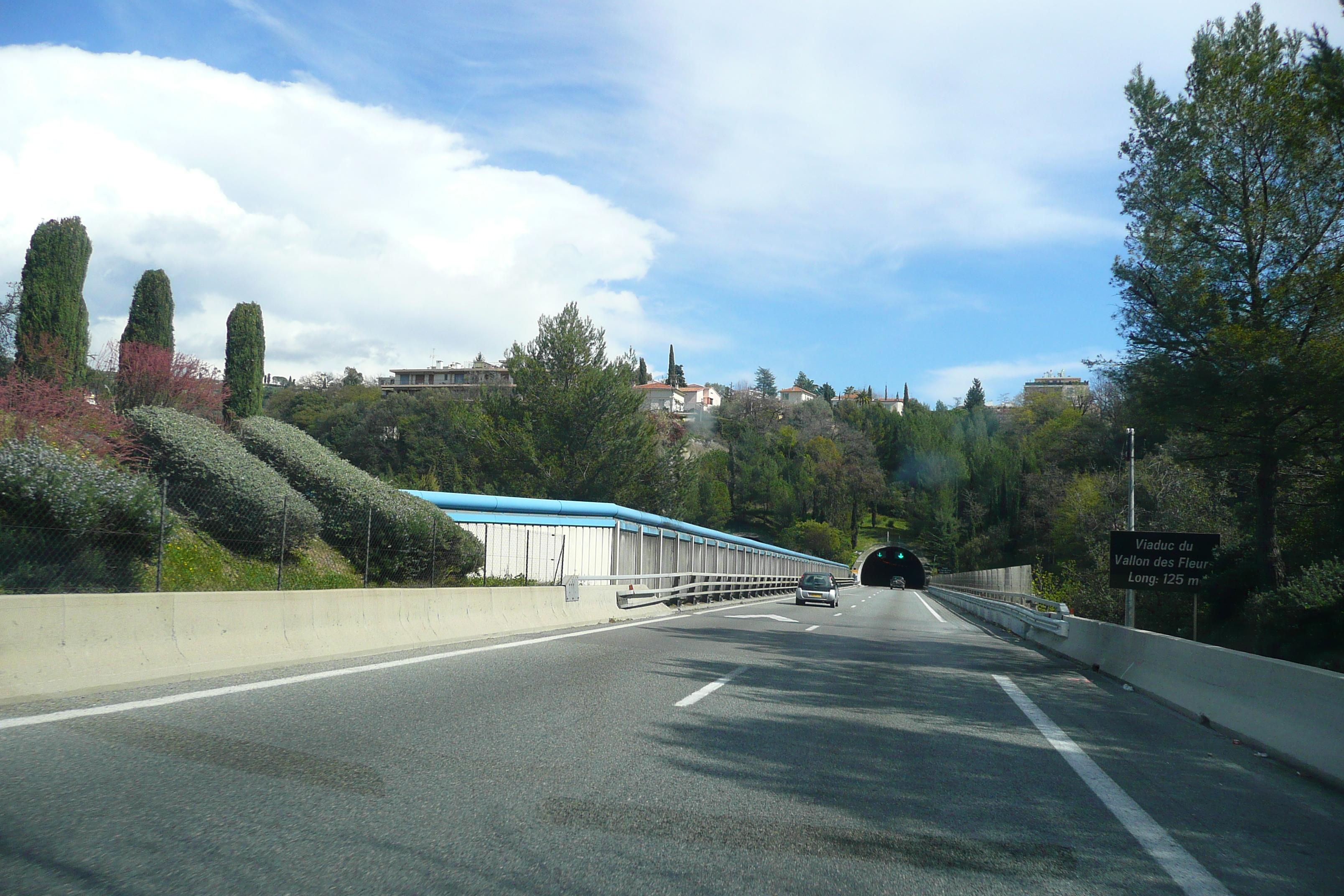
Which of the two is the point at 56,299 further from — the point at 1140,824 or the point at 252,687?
the point at 1140,824

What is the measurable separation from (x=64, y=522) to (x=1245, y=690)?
1295 centimetres

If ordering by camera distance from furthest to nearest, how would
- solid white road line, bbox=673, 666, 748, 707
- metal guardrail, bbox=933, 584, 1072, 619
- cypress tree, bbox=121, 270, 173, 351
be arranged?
cypress tree, bbox=121, 270, 173, 351
metal guardrail, bbox=933, 584, 1072, 619
solid white road line, bbox=673, 666, 748, 707

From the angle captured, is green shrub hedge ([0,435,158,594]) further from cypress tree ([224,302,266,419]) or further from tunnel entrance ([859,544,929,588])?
tunnel entrance ([859,544,929,588])

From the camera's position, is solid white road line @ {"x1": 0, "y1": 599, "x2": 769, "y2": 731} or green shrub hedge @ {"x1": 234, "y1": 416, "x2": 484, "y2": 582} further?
green shrub hedge @ {"x1": 234, "y1": 416, "x2": 484, "y2": 582}

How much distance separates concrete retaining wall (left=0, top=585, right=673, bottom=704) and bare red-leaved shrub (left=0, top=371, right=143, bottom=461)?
18.9 ft

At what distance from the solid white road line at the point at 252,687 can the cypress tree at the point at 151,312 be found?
29344 millimetres

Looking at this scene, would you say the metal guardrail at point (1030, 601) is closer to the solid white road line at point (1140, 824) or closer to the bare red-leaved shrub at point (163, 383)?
the solid white road line at point (1140, 824)

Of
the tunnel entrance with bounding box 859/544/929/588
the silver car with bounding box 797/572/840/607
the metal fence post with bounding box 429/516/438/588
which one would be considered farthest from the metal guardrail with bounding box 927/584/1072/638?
the tunnel entrance with bounding box 859/544/929/588

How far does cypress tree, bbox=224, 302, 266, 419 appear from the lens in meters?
39.6

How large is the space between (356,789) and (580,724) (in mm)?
2422

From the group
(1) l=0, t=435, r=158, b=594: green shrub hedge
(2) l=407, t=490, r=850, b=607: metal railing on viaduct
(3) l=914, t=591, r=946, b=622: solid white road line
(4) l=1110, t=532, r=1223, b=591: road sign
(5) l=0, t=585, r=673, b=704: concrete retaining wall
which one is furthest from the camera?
(3) l=914, t=591, r=946, b=622: solid white road line

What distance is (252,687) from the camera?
8.14 m

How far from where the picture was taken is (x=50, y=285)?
98.8ft

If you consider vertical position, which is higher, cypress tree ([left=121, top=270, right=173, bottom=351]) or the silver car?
cypress tree ([left=121, top=270, right=173, bottom=351])
